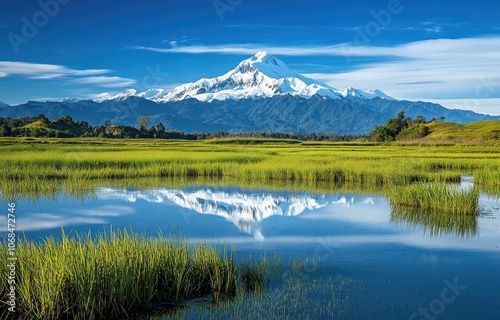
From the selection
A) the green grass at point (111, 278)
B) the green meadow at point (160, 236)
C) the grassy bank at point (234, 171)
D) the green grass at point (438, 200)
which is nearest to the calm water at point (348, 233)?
the green grass at point (438, 200)

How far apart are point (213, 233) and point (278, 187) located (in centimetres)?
1354

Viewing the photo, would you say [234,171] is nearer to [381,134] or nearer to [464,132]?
[464,132]

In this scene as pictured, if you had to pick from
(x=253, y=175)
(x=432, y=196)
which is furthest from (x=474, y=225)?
(x=253, y=175)

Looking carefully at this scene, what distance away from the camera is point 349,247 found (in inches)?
571

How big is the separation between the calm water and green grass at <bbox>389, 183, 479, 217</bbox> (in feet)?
2.47

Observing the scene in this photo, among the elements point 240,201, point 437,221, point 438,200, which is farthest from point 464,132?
point 437,221

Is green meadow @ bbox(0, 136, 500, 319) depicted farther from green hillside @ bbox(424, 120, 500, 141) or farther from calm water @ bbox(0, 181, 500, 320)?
green hillside @ bbox(424, 120, 500, 141)

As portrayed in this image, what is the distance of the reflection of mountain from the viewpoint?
794 inches

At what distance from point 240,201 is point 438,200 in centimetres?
889

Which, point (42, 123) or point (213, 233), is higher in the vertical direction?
point (42, 123)

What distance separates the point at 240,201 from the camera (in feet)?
77.5

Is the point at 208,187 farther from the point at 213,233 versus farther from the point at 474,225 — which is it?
the point at 474,225

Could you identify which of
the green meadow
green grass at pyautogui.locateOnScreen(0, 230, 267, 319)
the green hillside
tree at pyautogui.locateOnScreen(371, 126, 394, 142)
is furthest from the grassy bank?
tree at pyautogui.locateOnScreen(371, 126, 394, 142)

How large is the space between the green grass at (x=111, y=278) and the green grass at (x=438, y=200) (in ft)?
38.9
